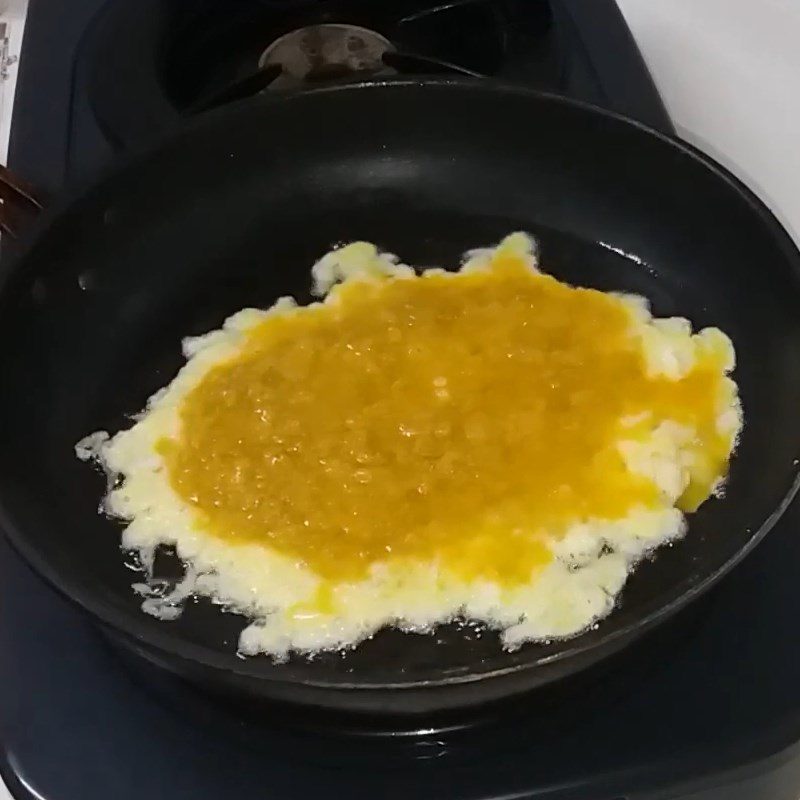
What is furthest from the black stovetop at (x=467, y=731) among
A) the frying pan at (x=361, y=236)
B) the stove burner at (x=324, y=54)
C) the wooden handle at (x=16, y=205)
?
the stove burner at (x=324, y=54)

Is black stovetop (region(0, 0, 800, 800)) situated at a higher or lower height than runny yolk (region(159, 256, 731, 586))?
lower

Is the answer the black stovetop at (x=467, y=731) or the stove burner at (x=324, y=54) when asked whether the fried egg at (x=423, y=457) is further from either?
the stove burner at (x=324, y=54)

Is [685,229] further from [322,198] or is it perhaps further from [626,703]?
[626,703]

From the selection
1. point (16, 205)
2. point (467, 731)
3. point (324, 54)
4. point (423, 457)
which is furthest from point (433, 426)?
point (324, 54)

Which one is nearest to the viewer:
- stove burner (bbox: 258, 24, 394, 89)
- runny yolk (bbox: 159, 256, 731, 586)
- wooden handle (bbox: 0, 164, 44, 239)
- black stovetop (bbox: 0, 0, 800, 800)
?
black stovetop (bbox: 0, 0, 800, 800)

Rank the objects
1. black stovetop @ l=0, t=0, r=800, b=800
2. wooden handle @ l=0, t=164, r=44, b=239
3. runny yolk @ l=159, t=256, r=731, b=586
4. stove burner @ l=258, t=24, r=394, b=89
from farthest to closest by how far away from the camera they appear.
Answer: stove burner @ l=258, t=24, r=394, b=89
wooden handle @ l=0, t=164, r=44, b=239
runny yolk @ l=159, t=256, r=731, b=586
black stovetop @ l=0, t=0, r=800, b=800

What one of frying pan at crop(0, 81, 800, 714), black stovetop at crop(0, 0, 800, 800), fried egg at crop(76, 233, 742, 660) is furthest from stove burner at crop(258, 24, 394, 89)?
black stovetop at crop(0, 0, 800, 800)

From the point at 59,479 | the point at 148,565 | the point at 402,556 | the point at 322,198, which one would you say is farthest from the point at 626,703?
the point at 322,198

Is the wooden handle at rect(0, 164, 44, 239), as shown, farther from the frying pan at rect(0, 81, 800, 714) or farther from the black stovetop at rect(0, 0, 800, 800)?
the black stovetop at rect(0, 0, 800, 800)
